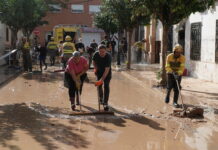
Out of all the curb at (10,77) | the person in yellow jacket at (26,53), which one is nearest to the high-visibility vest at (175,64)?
the curb at (10,77)

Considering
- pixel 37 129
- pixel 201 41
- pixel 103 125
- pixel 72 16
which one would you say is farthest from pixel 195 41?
pixel 72 16

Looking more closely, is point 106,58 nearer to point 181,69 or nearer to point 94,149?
point 181,69

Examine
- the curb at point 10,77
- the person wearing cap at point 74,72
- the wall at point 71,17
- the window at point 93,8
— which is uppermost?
the window at point 93,8

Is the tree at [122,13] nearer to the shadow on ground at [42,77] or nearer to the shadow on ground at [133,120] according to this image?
the shadow on ground at [42,77]

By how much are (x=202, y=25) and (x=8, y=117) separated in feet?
34.3

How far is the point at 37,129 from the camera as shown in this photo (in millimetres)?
7523

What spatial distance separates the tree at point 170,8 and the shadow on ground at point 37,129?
5.69m

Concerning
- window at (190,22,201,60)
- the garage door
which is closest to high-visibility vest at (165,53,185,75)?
window at (190,22,201,60)

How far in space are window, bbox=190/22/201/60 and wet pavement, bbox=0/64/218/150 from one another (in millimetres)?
5555

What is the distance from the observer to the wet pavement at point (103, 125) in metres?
6.53

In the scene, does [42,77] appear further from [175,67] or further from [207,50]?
[175,67]

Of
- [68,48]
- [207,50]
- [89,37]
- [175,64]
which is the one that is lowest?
[175,64]

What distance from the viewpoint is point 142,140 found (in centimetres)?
681

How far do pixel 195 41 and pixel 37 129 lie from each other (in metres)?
11.5
